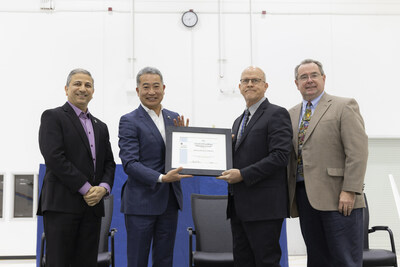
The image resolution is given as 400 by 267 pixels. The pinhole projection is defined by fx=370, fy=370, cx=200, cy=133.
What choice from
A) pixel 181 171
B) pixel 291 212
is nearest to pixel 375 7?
pixel 291 212

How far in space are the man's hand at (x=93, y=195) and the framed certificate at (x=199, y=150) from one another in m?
0.45

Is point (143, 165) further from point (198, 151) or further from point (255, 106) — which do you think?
point (255, 106)

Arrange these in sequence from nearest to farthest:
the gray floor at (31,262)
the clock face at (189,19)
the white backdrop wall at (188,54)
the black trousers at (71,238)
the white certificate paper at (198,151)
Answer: the black trousers at (71,238), the white certificate paper at (198,151), the gray floor at (31,262), the white backdrop wall at (188,54), the clock face at (189,19)

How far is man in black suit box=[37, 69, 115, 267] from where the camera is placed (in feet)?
7.36

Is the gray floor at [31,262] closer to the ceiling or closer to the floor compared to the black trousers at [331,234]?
closer to the floor

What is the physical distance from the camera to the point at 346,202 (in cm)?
232

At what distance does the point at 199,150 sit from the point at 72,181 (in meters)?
0.83

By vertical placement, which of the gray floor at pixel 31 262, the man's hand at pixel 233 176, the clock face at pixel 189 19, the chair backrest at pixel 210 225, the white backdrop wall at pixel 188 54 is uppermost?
the clock face at pixel 189 19

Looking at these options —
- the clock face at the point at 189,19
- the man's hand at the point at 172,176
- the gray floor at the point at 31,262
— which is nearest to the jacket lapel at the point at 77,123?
the man's hand at the point at 172,176

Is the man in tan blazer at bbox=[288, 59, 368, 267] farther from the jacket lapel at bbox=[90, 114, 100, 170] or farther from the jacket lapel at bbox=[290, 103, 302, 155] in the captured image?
the jacket lapel at bbox=[90, 114, 100, 170]

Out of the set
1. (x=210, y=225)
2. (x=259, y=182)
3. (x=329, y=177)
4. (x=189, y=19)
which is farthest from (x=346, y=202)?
(x=189, y=19)

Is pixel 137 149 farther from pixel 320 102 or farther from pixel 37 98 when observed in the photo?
pixel 37 98

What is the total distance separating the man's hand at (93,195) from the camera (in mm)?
2297

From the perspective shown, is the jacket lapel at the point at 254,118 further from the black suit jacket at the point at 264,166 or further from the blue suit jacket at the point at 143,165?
the blue suit jacket at the point at 143,165
